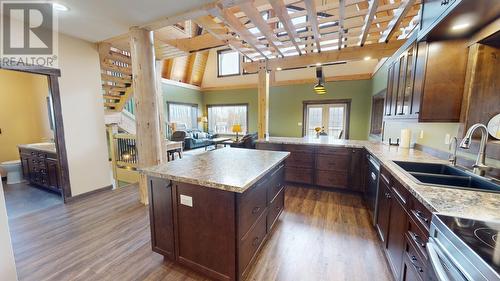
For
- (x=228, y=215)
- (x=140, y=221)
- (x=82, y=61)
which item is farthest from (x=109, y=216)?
(x=82, y=61)

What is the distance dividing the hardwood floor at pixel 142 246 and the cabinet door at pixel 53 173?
624mm

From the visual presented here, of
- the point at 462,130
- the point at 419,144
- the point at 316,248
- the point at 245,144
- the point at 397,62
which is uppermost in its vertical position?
the point at 397,62

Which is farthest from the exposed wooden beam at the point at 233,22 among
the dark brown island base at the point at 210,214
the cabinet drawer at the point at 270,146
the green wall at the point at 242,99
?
the green wall at the point at 242,99

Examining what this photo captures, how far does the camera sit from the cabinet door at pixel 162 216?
1696mm

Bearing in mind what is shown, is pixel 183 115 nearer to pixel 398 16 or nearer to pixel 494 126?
pixel 398 16

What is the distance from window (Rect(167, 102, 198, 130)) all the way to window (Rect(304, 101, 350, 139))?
17.6 feet

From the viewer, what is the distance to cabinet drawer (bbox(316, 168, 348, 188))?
3.50m

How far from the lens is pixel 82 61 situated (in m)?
3.24

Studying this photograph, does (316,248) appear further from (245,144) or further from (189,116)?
(189,116)

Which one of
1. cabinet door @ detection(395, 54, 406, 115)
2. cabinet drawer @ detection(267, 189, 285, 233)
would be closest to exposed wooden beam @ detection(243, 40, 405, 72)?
cabinet door @ detection(395, 54, 406, 115)

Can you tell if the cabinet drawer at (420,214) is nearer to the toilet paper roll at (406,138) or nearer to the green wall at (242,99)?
the toilet paper roll at (406,138)

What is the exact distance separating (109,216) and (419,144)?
4.45 meters

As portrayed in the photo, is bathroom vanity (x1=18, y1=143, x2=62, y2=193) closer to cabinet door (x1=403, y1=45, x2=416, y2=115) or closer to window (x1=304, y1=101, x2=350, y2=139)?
cabinet door (x1=403, y1=45, x2=416, y2=115)

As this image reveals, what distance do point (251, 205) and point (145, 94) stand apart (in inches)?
88.3
